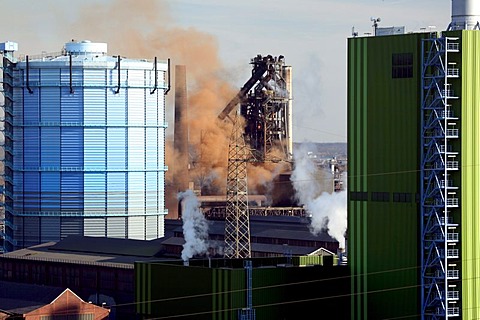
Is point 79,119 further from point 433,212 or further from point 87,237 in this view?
point 433,212

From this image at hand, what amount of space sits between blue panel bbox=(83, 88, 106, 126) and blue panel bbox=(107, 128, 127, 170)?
30.4 inches

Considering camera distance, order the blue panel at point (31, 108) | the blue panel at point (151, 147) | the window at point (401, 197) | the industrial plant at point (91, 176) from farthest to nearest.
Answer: the blue panel at point (151, 147)
the blue panel at point (31, 108)
the industrial plant at point (91, 176)
the window at point (401, 197)

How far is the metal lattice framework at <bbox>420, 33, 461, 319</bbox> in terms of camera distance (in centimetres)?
4009

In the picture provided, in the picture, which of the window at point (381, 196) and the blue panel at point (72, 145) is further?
the blue panel at point (72, 145)

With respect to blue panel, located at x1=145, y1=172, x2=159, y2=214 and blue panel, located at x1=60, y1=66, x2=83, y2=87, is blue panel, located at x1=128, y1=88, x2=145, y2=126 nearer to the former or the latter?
blue panel, located at x1=60, y1=66, x2=83, y2=87

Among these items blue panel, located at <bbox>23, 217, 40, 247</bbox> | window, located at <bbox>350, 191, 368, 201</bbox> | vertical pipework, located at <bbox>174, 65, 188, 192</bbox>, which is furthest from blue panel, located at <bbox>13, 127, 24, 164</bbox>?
window, located at <bbox>350, 191, 368, 201</bbox>

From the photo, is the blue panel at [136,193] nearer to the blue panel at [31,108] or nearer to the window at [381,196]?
the blue panel at [31,108]

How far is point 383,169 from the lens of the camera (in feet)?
137

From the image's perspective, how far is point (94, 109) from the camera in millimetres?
68625

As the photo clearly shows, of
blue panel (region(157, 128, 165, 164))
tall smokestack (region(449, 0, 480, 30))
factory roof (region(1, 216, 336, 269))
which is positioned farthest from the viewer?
blue panel (region(157, 128, 165, 164))

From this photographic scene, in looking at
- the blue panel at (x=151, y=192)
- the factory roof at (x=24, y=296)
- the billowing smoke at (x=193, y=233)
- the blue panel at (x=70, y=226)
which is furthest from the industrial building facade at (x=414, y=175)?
the blue panel at (x=70, y=226)

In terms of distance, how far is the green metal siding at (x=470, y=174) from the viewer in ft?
132

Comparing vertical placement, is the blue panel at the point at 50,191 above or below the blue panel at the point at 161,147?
below

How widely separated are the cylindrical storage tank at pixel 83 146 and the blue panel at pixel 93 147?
5 centimetres
